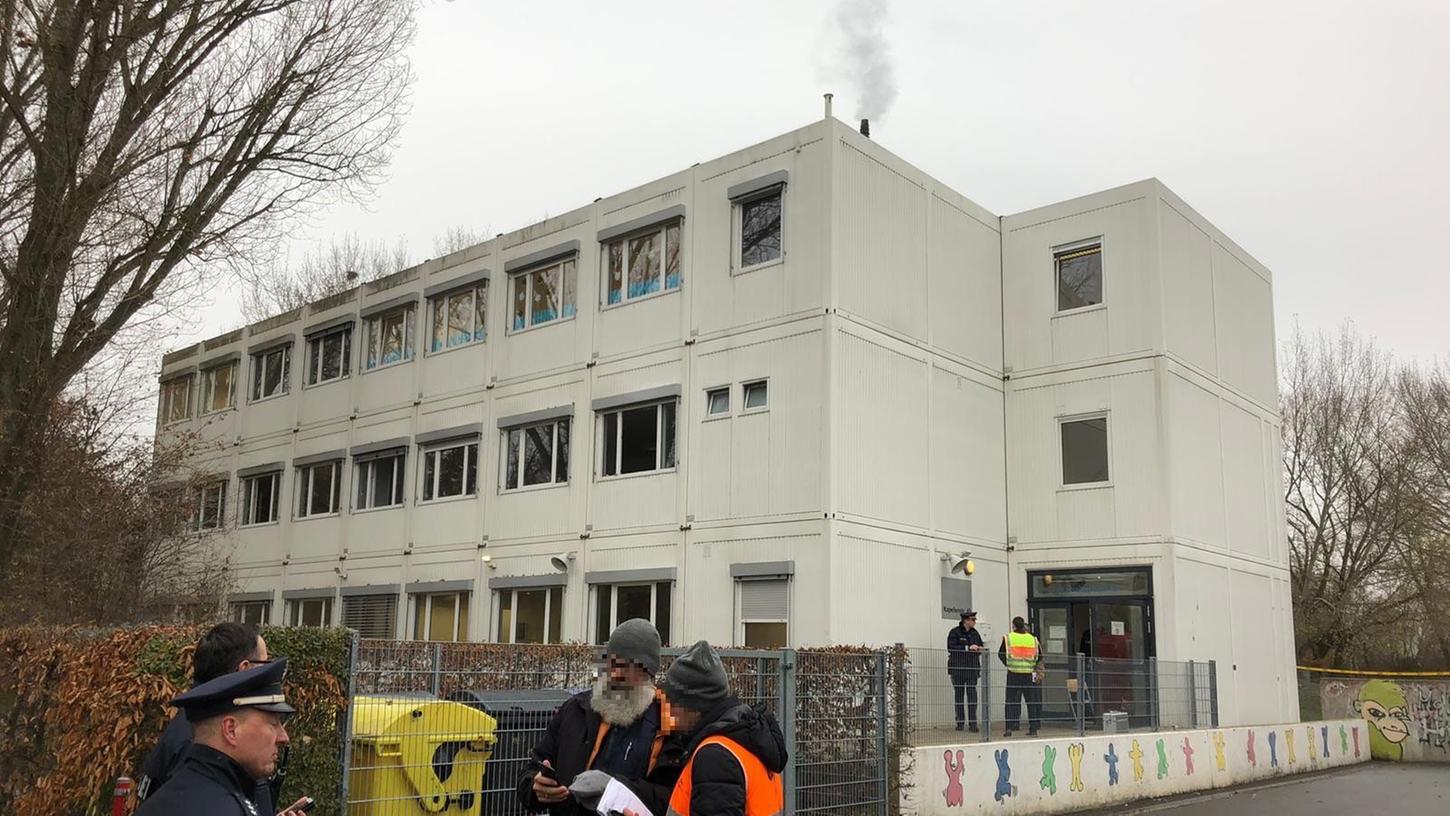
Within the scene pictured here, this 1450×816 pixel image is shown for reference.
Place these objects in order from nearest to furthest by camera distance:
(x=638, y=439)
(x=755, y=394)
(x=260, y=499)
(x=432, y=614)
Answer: (x=755, y=394) < (x=638, y=439) < (x=432, y=614) < (x=260, y=499)

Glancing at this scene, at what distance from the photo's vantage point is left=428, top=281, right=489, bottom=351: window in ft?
86.7

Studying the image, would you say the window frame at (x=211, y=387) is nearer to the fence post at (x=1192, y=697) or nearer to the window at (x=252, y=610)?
the window at (x=252, y=610)

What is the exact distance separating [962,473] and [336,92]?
12.2 meters

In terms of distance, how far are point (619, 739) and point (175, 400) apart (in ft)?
121

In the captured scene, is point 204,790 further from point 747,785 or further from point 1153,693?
point 1153,693

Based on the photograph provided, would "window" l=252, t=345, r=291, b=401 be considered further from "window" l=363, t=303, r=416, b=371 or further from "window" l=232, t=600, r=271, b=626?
"window" l=232, t=600, r=271, b=626

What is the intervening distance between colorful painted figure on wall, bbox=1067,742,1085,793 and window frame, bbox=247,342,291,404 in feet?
75.1

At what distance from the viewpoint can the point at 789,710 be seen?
1181 cm

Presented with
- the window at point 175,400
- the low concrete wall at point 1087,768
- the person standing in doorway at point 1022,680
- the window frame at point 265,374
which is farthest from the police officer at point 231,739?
the window at point 175,400

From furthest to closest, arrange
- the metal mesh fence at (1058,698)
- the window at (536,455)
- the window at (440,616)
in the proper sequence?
the window at (440,616)
the window at (536,455)
the metal mesh fence at (1058,698)

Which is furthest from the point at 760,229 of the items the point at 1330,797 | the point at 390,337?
the point at 1330,797

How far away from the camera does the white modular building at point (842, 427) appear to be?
19.9 meters

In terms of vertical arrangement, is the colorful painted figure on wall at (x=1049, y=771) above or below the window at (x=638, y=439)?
below

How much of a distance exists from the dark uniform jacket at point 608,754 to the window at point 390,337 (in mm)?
23629
